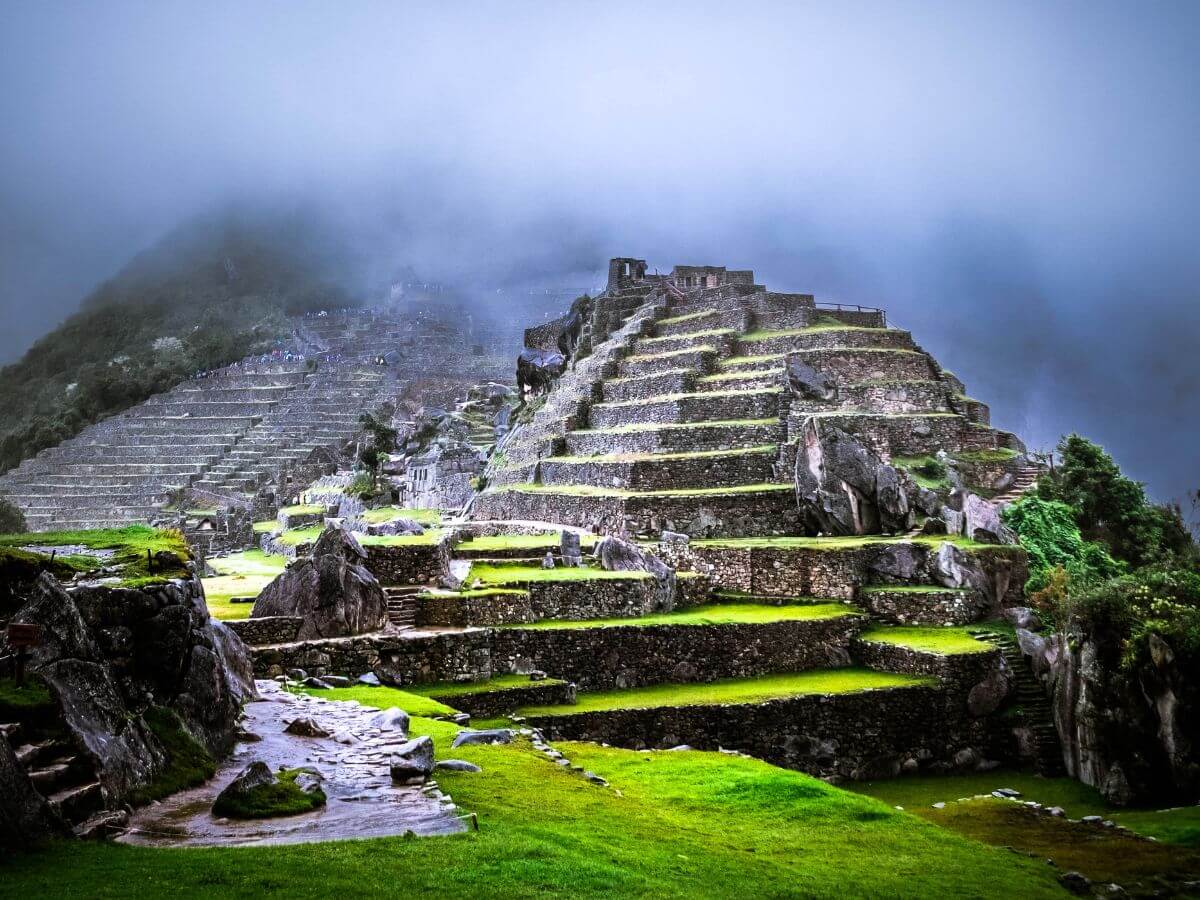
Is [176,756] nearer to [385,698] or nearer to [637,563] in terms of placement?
[385,698]

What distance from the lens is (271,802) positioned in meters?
7.48

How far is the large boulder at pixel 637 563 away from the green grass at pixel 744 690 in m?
2.11

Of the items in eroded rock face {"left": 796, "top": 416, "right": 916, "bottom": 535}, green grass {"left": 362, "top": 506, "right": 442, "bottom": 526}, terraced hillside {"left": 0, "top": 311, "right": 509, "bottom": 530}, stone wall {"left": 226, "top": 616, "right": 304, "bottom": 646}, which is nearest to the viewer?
stone wall {"left": 226, "top": 616, "right": 304, "bottom": 646}

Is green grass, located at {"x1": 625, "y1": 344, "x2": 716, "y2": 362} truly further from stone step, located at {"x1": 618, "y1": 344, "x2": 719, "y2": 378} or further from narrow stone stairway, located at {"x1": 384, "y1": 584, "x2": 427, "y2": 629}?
narrow stone stairway, located at {"x1": 384, "y1": 584, "x2": 427, "y2": 629}

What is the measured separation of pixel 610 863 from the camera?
7.06 metres

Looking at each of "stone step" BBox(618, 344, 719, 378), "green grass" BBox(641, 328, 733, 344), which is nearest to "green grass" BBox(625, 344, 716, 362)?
"stone step" BBox(618, 344, 719, 378)

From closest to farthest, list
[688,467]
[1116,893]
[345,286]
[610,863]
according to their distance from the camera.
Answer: [610,863] < [1116,893] < [688,467] < [345,286]

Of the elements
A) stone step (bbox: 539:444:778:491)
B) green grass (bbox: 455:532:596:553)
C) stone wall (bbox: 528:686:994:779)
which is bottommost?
stone wall (bbox: 528:686:994:779)

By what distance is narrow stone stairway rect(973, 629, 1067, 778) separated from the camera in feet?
55.1

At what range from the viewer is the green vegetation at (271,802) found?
7.25 m

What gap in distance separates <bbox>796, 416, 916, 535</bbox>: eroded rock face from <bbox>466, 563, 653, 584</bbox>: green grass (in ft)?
17.3

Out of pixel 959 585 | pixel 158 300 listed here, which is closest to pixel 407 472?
pixel 959 585

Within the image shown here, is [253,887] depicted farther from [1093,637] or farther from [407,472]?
[407,472]

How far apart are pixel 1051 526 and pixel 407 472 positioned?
3144cm
